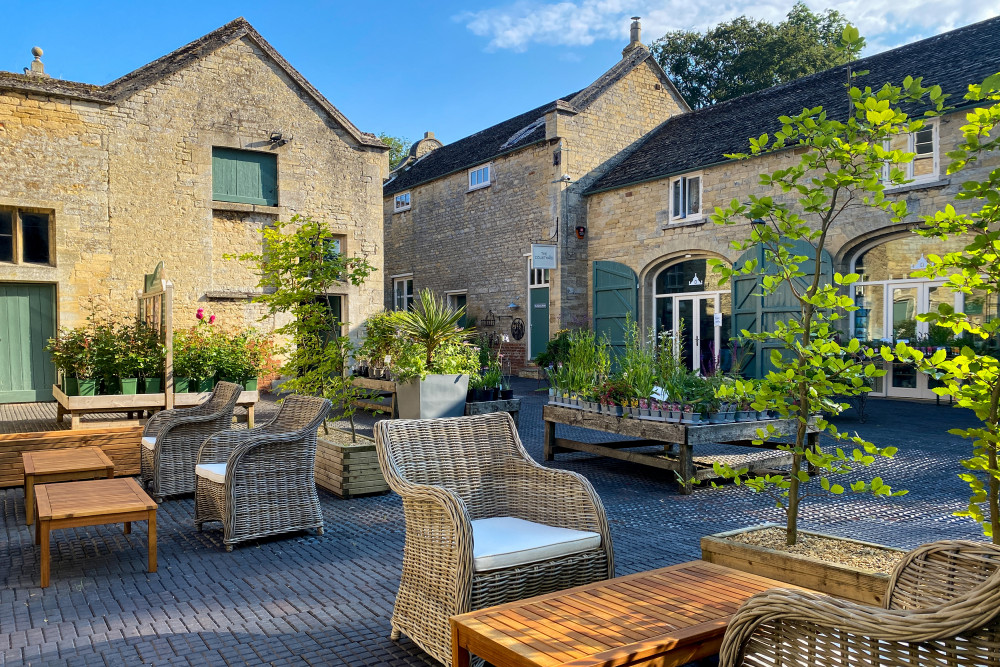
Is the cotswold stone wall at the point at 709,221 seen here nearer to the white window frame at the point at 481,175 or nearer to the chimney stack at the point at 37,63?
the white window frame at the point at 481,175

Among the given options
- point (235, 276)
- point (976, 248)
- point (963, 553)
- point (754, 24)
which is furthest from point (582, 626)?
point (754, 24)

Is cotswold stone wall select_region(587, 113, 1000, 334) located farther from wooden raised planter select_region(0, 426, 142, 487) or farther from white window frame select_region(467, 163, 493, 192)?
wooden raised planter select_region(0, 426, 142, 487)

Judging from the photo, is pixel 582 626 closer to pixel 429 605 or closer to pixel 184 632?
pixel 429 605

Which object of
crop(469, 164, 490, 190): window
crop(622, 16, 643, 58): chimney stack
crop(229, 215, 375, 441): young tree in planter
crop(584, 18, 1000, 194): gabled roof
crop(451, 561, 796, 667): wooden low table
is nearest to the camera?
crop(451, 561, 796, 667): wooden low table

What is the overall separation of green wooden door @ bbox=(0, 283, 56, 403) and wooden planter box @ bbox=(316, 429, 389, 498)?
8.71m

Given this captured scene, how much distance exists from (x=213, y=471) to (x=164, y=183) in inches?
378

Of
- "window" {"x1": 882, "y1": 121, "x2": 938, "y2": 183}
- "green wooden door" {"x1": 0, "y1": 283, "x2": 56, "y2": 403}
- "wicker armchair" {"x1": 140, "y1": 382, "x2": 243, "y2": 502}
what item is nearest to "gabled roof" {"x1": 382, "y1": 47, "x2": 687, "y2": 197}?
"window" {"x1": 882, "y1": 121, "x2": 938, "y2": 183}

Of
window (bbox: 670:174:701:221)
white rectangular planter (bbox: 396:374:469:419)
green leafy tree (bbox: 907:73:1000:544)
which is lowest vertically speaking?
white rectangular planter (bbox: 396:374:469:419)

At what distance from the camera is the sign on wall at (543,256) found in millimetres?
16078

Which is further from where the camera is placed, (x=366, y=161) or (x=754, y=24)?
(x=754, y=24)

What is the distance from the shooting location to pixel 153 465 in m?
5.49

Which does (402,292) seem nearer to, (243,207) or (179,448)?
(243,207)

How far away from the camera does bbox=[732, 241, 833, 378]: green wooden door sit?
12.4 m

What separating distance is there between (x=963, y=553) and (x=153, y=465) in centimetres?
533
